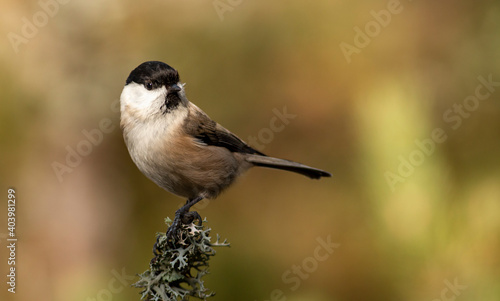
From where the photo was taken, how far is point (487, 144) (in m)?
2.58

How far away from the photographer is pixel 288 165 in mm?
2273

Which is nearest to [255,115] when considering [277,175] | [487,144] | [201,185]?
[277,175]

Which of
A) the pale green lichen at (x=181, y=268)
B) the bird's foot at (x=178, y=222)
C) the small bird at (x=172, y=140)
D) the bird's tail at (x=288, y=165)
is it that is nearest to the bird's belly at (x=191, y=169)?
the small bird at (x=172, y=140)

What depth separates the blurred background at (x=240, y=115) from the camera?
2.66m

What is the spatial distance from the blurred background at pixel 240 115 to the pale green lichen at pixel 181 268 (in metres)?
0.78

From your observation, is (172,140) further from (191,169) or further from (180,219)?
(180,219)

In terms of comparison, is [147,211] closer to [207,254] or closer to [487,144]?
[207,254]

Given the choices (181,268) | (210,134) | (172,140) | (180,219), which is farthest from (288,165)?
(181,268)

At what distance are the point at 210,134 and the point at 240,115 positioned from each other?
778mm

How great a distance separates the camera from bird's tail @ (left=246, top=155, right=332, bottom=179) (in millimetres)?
2240

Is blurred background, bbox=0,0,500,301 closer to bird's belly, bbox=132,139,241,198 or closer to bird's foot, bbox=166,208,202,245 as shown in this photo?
bird's belly, bbox=132,139,241,198

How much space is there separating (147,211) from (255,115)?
33.9 inches

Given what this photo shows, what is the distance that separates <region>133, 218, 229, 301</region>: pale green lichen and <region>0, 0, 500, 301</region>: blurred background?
785 mm

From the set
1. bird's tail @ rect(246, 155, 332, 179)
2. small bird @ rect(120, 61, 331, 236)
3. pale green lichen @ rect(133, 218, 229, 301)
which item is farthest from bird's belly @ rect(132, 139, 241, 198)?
pale green lichen @ rect(133, 218, 229, 301)
